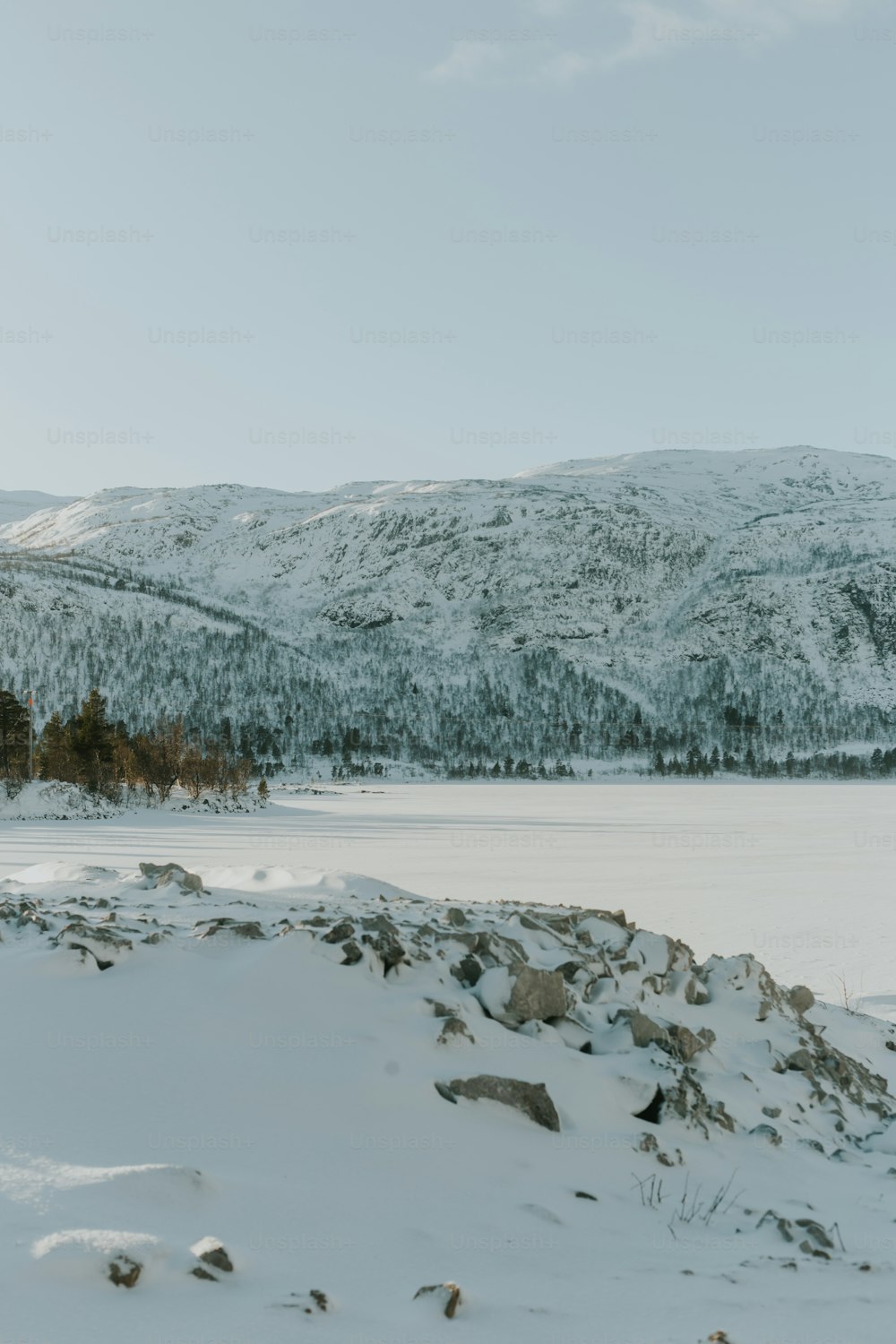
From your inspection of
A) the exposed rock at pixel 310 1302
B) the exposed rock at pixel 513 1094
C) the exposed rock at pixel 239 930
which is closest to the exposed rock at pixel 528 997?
the exposed rock at pixel 513 1094

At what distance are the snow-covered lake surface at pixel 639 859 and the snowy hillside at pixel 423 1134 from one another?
407 cm

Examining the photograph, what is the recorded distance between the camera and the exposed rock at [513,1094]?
18.5 ft

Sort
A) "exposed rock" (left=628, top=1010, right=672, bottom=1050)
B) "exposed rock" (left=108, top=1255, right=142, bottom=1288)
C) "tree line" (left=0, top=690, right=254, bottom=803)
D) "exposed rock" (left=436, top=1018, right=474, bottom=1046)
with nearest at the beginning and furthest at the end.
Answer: "exposed rock" (left=108, top=1255, right=142, bottom=1288), "exposed rock" (left=436, top=1018, right=474, bottom=1046), "exposed rock" (left=628, top=1010, right=672, bottom=1050), "tree line" (left=0, top=690, right=254, bottom=803)

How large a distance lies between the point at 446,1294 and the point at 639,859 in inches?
796

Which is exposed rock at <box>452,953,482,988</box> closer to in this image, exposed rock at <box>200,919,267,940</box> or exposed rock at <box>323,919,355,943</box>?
exposed rock at <box>323,919,355,943</box>

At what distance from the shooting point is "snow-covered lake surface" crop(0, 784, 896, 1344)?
3619 mm

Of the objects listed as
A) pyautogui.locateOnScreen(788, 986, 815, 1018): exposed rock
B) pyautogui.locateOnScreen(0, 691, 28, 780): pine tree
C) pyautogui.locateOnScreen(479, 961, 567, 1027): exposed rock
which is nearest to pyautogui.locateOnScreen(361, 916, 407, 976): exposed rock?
pyautogui.locateOnScreen(479, 961, 567, 1027): exposed rock

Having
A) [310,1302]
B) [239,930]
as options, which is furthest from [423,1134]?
[239,930]

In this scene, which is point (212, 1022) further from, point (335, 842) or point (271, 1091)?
point (335, 842)

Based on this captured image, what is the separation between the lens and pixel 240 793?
54.7 metres

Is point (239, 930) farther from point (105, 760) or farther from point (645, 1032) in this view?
point (105, 760)

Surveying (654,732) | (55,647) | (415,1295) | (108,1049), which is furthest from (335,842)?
(55,647)

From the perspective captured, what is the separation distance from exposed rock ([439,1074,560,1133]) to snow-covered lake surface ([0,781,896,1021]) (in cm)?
598

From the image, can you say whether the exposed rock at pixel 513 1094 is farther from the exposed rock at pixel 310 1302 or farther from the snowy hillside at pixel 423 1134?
the exposed rock at pixel 310 1302
